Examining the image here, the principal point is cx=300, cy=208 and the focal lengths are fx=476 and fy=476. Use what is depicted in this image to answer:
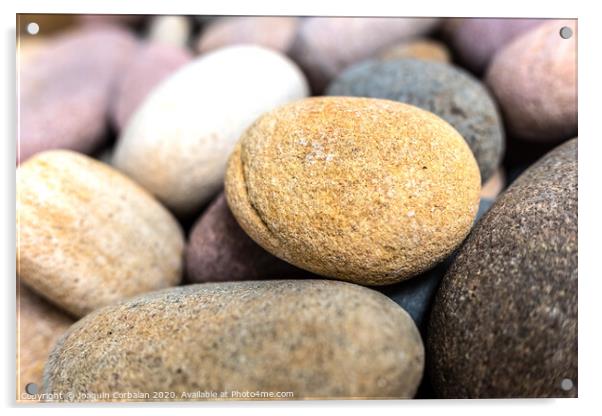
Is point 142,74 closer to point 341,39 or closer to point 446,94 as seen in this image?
point 341,39

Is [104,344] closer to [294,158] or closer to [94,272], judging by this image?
[94,272]

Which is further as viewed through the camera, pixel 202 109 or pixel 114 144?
pixel 114 144

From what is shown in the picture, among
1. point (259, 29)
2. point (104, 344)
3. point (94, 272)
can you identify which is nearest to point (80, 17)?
point (259, 29)

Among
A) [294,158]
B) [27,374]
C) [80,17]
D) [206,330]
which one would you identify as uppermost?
[80,17]

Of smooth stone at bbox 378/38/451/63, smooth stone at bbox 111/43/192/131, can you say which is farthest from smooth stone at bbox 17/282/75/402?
smooth stone at bbox 378/38/451/63

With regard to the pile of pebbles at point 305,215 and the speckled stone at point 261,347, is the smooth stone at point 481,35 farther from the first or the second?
the speckled stone at point 261,347

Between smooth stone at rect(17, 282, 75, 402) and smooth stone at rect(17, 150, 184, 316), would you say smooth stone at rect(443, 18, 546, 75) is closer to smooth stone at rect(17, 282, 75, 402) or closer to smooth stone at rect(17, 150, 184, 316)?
smooth stone at rect(17, 150, 184, 316)
